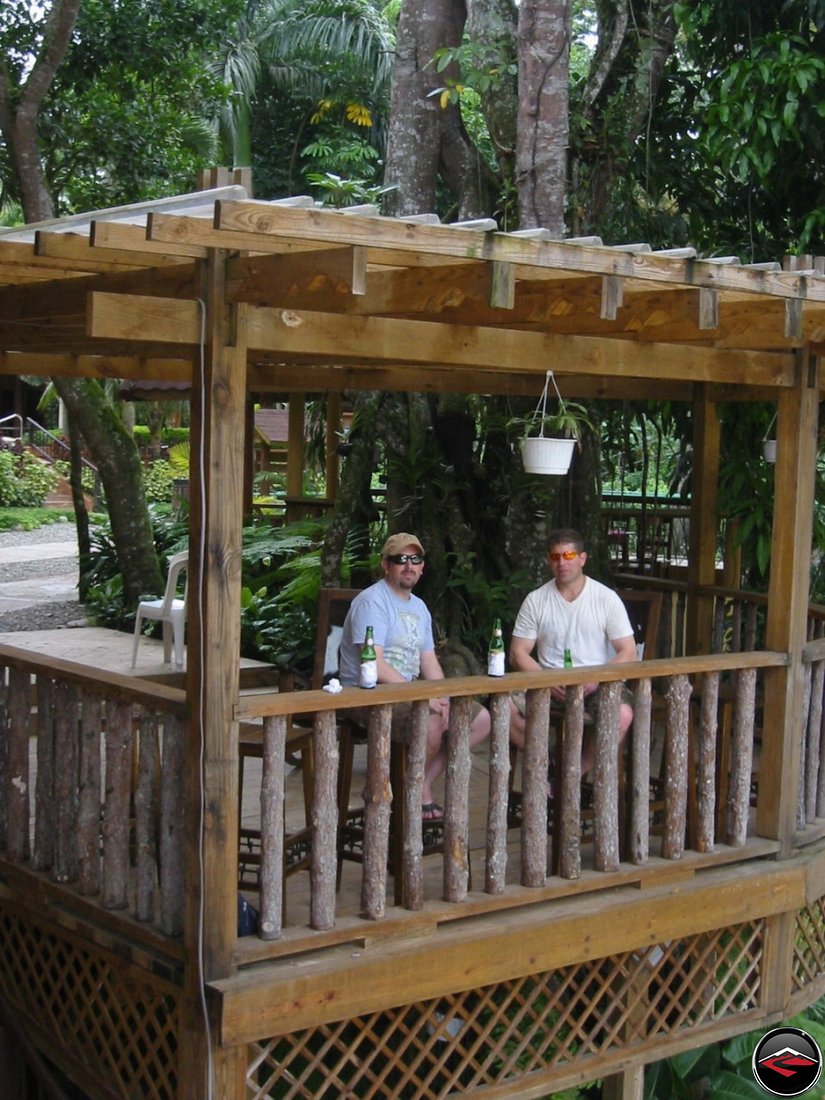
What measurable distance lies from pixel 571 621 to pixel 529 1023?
179 centimetres

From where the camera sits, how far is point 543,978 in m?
5.14

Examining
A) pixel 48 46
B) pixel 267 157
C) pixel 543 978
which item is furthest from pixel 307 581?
pixel 267 157

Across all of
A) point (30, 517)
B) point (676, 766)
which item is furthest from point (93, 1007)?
point (30, 517)

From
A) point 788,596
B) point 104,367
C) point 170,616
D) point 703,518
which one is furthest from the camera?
point 170,616

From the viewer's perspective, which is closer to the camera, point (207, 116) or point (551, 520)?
point (551, 520)

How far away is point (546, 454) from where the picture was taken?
552 cm

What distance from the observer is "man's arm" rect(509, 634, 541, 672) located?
5645 millimetres

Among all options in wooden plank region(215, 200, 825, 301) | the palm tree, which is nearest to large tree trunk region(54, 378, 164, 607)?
wooden plank region(215, 200, 825, 301)

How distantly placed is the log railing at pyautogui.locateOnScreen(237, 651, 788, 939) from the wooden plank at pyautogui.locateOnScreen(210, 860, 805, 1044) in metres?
0.13

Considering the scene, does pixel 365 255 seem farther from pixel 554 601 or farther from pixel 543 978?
pixel 543 978

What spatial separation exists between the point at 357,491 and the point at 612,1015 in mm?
5046

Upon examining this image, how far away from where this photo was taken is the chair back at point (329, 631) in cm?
602

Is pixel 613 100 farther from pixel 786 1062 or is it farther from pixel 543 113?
pixel 786 1062

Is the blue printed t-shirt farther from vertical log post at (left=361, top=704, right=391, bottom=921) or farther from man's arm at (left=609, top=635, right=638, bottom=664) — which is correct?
vertical log post at (left=361, top=704, right=391, bottom=921)
